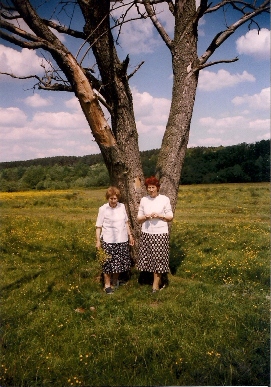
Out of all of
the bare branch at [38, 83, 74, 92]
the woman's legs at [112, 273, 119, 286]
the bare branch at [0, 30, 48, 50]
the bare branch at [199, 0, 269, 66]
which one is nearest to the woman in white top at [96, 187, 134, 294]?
the woman's legs at [112, 273, 119, 286]

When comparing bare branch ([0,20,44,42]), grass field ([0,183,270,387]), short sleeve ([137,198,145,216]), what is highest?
bare branch ([0,20,44,42])

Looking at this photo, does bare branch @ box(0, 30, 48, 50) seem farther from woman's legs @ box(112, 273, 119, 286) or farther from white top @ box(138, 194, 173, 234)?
woman's legs @ box(112, 273, 119, 286)

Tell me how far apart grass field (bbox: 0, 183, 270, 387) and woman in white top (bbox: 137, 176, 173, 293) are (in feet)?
1.45

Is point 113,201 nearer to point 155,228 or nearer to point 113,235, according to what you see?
point 113,235

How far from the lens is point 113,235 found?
5922mm

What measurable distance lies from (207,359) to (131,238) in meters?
2.63

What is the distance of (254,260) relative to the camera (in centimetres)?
748

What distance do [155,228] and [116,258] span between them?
0.86m

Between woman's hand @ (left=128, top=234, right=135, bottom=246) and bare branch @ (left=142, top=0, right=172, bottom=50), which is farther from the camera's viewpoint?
bare branch @ (left=142, top=0, right=172, bottom=50)

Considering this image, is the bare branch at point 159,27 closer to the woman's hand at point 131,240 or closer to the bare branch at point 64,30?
the bare branch at point 64,30

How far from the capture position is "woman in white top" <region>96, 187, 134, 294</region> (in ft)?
19.3

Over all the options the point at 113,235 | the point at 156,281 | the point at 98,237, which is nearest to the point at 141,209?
the point at 113,235

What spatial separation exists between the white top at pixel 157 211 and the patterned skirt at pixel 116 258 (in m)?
0.54

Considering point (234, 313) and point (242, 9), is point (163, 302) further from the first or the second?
point (242, 9)
